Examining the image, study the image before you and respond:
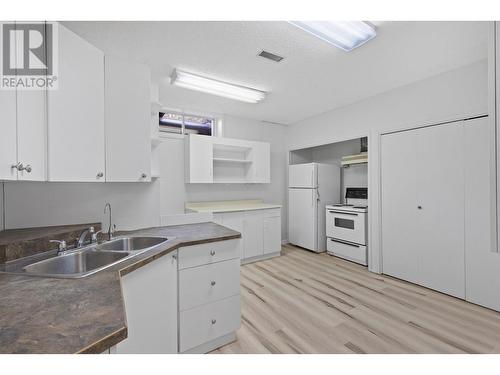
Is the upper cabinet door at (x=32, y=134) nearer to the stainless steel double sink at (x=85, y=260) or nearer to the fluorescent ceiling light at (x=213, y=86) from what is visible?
the stainless steel double sink at (x=85, y=260)

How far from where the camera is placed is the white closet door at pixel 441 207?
255 centimetres

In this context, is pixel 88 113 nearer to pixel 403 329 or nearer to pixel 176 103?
→ pixel 176 103

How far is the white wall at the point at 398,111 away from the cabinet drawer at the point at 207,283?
242 cm

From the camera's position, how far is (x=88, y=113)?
153cm

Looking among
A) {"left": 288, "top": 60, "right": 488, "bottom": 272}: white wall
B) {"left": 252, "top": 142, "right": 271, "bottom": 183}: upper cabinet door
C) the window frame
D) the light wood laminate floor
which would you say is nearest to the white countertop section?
{"left": 252, "top": 142, "right": 271, "bottom": 183}: upper cabinet door

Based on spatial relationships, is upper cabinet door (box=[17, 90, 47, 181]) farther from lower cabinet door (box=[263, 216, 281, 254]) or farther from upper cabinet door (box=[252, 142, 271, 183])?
upper cabinet door (box=[252, 142, 271, 183])

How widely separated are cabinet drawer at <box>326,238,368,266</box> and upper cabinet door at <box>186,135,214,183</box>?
2.37 meters

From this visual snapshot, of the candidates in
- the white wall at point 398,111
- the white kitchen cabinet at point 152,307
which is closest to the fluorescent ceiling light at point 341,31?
the white wall at point 398,111

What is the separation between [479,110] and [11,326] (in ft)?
12.2

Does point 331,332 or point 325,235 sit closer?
point 331,332

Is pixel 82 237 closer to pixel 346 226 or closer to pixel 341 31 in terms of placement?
pixel 341 31

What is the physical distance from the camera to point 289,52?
86.9 inches

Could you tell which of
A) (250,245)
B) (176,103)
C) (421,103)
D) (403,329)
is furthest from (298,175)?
(403,329)

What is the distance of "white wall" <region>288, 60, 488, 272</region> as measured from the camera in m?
2.45
